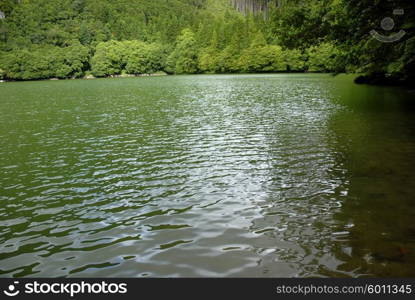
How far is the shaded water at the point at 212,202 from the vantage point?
7.68 m

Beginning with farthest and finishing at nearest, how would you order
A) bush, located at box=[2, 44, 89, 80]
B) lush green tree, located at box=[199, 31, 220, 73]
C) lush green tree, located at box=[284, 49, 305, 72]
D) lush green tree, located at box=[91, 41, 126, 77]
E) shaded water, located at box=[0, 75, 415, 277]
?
1. lush green tree, located at box=[91, 41, 126, 77]
2. lush green tree, located at box=[199, 31, 220, 73]
3. bush, located at box=[2, 44, 89, 80]
4. lush green tree, located at box=[284, 49, 305, 72]
5. shaded water, located at box=[0, 75, 415, 277]

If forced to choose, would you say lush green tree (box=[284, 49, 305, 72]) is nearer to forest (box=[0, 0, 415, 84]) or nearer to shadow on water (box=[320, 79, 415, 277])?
forest (box=[0, 0, 415, 84])

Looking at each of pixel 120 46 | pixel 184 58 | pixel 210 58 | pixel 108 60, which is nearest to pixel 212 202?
pixel 210 58

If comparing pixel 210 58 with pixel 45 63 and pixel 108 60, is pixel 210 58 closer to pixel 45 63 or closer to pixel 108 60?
pixel 108 60

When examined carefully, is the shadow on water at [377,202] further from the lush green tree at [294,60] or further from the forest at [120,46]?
the lush green tree at [294,60]

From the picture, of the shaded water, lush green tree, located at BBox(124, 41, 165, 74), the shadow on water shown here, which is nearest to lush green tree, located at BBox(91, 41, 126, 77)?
lush green tree, located at BBox(124, 41, 165, 74)

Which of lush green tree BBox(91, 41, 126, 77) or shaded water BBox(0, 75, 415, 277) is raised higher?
lush green tree BBox(91, 41, 126, 77)

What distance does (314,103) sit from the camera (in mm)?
36469

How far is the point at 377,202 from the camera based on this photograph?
10406 millimetres

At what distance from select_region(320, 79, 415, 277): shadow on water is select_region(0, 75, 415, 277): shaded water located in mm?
40

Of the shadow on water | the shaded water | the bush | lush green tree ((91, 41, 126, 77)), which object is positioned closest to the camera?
the shadow on water

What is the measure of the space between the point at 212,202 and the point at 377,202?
477 cm

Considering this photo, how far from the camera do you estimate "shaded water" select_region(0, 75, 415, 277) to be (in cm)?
768

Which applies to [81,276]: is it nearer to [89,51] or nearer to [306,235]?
[306,235]
